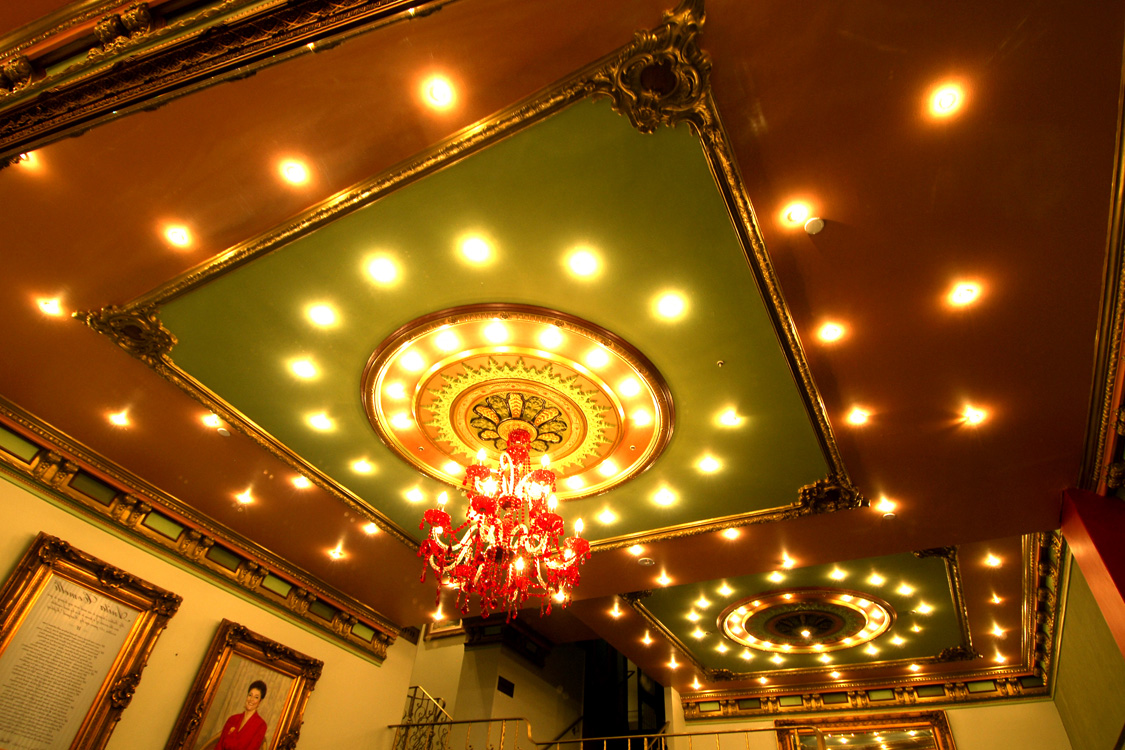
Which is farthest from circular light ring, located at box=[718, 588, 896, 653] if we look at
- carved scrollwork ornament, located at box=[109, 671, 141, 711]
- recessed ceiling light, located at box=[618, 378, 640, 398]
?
carved scrollwork ornament, located at box=[109, 671, 141, 711]

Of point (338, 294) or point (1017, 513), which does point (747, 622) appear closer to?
point (1017, 513)

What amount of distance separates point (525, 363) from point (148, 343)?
319cm

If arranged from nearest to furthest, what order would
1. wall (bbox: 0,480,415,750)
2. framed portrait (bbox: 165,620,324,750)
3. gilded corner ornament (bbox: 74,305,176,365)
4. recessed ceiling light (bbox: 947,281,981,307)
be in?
recessed ceiling light (bbox: 947,281,981,307) < gilded corner ornament (bbox: 74,305,176,365) < wall (bbox: 0,480,415,750) < framed portrait (bbox: 165,620,324,750)

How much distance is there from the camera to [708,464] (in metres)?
5.88

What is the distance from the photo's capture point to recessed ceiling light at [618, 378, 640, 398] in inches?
202

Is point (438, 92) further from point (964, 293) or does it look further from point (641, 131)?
point (964, 293)

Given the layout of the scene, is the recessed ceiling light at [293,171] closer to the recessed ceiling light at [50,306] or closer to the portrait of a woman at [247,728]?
the recessed ceiling light at [50,306]

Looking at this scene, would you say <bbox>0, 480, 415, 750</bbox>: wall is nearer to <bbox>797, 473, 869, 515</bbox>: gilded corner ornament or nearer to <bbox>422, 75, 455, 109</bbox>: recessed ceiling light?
<bbox>422, 75, 455, 109</bbox>: recessed ceiling light

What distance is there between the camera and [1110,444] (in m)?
4.70

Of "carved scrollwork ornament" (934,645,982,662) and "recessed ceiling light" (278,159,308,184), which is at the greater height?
"carved scrollwork ornament" (934,645,982,662)

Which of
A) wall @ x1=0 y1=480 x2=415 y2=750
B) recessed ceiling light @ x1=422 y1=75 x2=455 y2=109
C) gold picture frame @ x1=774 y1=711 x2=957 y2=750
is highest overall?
recessed ceiling light @ x1=422 y1=75 x2=455 y2=109

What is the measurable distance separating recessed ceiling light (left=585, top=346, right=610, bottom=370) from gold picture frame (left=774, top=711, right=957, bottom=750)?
952 centimetres

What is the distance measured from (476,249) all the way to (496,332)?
86 centimetres

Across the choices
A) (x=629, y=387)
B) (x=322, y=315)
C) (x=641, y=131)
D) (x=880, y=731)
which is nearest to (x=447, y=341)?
(x=322, y=315)
